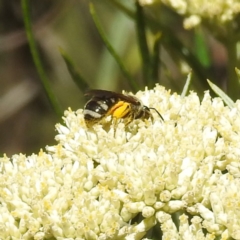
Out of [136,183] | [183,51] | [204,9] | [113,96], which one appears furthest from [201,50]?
[136,183]

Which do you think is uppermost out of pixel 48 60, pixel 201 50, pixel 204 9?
pixel 48 60

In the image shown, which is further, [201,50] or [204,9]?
[201,50]

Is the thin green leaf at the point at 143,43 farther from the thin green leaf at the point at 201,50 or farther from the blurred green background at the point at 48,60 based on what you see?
the blurred green background at the point at 48,60

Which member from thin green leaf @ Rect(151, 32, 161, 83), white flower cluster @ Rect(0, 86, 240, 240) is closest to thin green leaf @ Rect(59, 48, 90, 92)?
thin green leaf @ Rect(151, 32, 161, 83)

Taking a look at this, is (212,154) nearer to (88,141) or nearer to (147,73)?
(88,141)

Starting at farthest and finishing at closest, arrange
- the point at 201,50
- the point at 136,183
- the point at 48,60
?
1. the point at 48,60
2. the point at 201,50
3. the point at 136,183

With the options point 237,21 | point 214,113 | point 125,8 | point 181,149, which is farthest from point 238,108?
point 125,8

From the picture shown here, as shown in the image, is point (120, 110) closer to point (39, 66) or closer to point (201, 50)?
point (39, 66)
